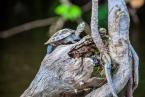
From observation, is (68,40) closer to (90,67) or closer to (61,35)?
(61,35)

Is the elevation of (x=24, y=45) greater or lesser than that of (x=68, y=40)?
lesser

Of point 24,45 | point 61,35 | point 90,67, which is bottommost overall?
point 24,45

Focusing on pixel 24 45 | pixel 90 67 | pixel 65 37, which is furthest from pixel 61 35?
pixel 24 45

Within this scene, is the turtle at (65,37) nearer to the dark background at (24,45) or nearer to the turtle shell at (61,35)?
the turtle shell at (61,35)

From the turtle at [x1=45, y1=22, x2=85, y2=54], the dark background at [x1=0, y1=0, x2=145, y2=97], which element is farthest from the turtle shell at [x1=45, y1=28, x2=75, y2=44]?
the dark background at [x1=0, y1=0, x2=145, y2=97]

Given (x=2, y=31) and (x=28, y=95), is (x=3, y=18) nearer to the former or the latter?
(x=2, y=31)

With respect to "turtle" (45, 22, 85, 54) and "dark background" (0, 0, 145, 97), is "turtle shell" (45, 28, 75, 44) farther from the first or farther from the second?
"dark background" (0, 0, 145, 97)
